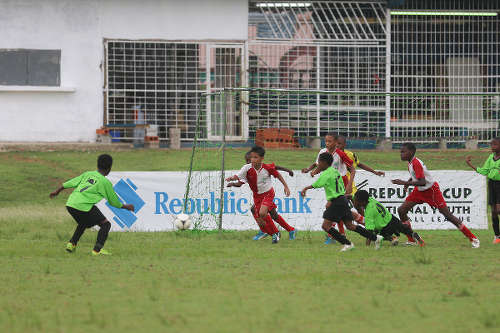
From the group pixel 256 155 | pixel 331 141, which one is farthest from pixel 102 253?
pixel 331 141

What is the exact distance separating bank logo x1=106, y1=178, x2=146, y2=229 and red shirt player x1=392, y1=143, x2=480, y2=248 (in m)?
4.85

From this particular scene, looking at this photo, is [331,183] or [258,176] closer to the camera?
[331,183]

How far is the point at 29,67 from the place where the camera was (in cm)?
2544

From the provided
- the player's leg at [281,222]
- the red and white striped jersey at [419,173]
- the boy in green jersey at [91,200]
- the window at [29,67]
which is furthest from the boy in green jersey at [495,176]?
the window at [29,67]

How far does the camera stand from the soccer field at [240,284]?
269 inches

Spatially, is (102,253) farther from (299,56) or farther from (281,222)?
(299,56)

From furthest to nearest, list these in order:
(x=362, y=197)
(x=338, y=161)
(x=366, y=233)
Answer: (x=338, y=161), (x=362, y=197), (x=366, y=233)

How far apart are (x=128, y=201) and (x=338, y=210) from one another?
4670 mm

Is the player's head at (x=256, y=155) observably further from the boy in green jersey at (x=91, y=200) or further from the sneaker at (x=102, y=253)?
the sneaker at (x=102, y=253)

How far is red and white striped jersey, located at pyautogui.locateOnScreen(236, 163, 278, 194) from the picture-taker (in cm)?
1271

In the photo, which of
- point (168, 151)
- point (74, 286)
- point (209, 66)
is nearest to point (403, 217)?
point (74, 286)

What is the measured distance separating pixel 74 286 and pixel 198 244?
12.6 ft

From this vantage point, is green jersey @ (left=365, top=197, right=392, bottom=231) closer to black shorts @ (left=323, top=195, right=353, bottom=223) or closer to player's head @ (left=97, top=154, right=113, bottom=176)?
black shorts @ (left=323, top=195, right=353, bottom=223)

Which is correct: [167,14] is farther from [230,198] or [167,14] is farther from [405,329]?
[405,329]
